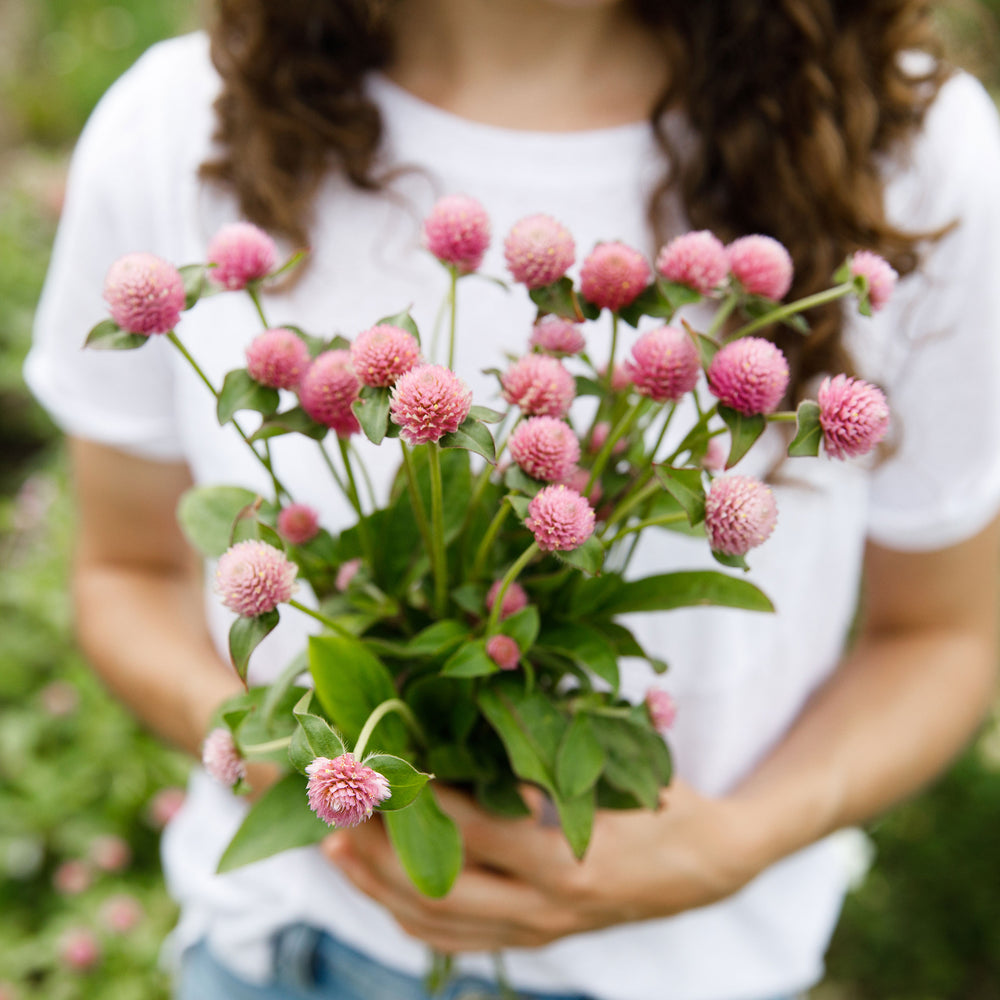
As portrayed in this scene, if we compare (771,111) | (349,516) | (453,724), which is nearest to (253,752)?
(453,724)

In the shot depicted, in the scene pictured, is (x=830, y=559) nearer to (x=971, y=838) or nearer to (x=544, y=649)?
(x=544, y=649)

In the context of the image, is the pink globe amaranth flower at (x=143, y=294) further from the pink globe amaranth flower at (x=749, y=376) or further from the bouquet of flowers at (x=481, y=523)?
the pink globe amaranth flower at (x=749, y=376)

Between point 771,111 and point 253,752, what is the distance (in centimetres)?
65

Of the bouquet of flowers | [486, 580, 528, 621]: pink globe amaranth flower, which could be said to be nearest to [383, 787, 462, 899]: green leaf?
the bouquet of flowers

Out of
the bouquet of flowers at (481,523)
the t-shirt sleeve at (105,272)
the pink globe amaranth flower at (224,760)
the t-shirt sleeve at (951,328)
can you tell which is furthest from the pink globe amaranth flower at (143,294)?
the t-shirt sleeve at (951,328)

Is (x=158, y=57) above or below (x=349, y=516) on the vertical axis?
above

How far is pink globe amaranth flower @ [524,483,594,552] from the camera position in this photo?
0.45 metres

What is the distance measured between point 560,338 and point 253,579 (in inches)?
8.1

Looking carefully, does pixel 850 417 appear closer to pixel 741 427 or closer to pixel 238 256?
pixel 741 427

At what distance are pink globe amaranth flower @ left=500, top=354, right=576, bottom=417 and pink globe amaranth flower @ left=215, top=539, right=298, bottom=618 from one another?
0.44ft

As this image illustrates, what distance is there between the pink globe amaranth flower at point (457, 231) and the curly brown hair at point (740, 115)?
13.9 inches

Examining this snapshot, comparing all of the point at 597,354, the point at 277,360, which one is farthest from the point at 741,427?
the point at 597,354

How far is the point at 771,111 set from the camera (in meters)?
0.85

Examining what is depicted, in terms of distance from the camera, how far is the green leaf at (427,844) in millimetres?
563
